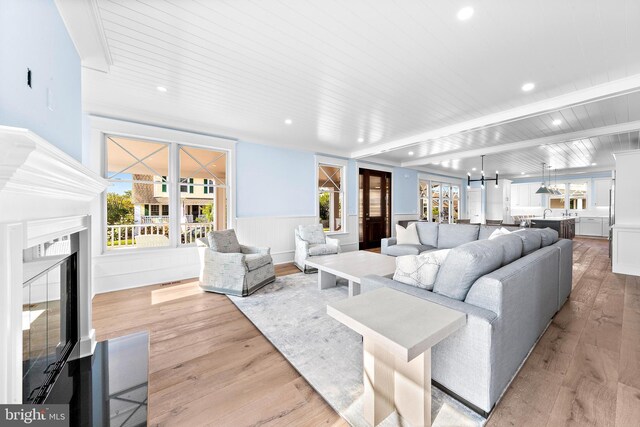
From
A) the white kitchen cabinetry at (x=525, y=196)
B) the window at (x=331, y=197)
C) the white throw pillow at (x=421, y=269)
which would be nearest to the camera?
the white throw pillow at (x=421, y=269)

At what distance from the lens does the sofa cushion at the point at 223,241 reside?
359cm

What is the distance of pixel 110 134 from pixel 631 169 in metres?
8.22

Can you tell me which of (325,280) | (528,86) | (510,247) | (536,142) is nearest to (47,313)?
(325,280)

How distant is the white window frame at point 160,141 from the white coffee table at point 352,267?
Result: 6.74 feet

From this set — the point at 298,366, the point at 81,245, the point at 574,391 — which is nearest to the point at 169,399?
the point at 298,366

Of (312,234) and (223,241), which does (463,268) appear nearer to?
(223,241)

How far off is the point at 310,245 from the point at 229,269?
1.72 m

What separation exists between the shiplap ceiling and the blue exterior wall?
26 cm

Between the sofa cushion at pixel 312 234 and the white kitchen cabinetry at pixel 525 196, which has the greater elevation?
the white kitchen cabinetry at pixel 525 196

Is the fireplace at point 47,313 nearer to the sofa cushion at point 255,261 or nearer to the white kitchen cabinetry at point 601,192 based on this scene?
the sofa cushion at point 255,261

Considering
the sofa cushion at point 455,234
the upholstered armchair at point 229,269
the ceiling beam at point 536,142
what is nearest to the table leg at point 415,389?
the upholstered armchair at point 229,269

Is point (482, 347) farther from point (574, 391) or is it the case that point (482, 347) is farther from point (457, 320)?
point (574, 391)

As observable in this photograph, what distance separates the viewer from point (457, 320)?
132 cm

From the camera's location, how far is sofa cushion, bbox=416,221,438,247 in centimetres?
486
